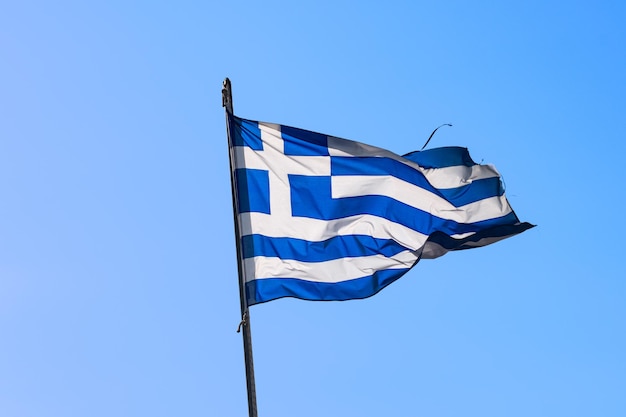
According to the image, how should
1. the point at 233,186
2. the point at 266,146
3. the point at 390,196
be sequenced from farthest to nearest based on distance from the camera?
the point at 390,196, the point at 266,146, the point at 233,186

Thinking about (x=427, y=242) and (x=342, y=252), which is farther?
(x=427, y=242)

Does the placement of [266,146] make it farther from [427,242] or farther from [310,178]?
[427,242]

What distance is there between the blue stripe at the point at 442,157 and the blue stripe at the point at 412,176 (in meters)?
0.43

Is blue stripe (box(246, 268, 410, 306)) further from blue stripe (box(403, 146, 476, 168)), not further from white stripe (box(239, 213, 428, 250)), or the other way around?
blue stripe (box(403, 146, 476, 168))

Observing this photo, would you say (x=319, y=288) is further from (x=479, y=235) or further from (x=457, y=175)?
(x=457, y=175)

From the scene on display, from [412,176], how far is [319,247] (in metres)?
3.16

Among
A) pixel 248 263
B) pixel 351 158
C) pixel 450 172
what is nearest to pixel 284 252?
pixel 248 263

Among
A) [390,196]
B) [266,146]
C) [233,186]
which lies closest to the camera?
[233,186]

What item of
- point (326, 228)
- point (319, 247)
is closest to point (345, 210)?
point (326, 228)

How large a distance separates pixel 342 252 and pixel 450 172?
148 inches

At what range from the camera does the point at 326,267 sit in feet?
69.8

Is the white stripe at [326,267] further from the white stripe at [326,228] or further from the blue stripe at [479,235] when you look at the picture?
the blue stripe at [479,235]

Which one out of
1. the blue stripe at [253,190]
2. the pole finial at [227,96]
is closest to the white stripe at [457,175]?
the blue stripe at [253,190]

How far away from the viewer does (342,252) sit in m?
21.7
